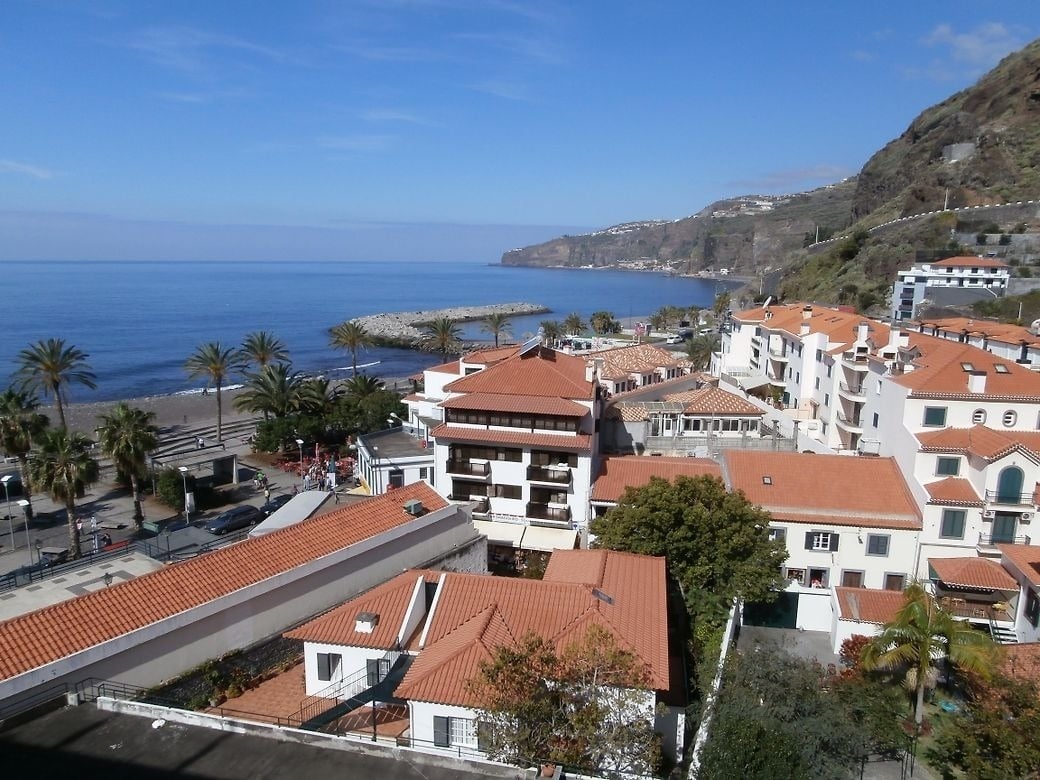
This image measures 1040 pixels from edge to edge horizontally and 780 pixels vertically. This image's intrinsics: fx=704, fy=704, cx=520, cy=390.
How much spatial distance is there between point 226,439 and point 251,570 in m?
36.6

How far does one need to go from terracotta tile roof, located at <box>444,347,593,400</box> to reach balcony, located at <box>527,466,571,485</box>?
349 centimetres

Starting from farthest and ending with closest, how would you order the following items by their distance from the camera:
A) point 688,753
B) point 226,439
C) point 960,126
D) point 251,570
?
point 960,126 < point 226,439 < point 251,570 < point 688,753

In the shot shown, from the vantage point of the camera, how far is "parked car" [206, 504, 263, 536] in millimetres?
33250

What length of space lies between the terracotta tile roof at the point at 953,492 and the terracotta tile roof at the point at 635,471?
8189 mm

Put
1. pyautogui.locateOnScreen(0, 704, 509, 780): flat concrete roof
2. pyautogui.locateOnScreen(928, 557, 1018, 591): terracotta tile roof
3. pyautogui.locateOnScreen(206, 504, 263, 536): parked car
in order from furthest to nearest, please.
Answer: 1. pyautogui.locateOnScreen(206, 504, 263, 536): parked car
2. pyautogui.locateOnScreen(928, 557, 1018, 591): terracotta tile roof
3. pyautogui.locateOnScreen(0, 704, 509, 780): flat concrete roof

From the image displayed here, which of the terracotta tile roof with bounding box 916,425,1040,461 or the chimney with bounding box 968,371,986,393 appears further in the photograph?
the chimney with bounding box 968,371,986,393

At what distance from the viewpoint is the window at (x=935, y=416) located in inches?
1196

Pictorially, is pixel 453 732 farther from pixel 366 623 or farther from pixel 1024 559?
pixel 1024 559

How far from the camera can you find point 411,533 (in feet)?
81.5

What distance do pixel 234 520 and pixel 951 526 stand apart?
102 ft

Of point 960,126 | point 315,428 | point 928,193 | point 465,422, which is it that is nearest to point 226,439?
point 315,428

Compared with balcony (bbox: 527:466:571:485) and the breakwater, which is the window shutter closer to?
balcony (bbox: 527:466:571:485)

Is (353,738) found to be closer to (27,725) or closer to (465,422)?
(27,725)

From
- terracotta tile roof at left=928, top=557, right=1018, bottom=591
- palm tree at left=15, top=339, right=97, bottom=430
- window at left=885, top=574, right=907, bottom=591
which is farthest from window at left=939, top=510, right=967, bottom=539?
palm tree at left=15, top=339, right=97, bottom=430
